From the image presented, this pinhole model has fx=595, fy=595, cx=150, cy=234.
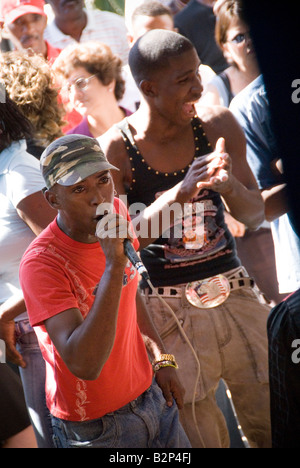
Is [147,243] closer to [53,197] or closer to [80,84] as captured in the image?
[53,197]

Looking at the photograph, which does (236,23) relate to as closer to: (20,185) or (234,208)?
(234,208)

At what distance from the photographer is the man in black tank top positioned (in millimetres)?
2346

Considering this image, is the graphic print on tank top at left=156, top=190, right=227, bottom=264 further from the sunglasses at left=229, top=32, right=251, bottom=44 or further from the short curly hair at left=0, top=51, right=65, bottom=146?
the sunglasses at left=229, top=32, right=251, bottom=44

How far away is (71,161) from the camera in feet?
5.59

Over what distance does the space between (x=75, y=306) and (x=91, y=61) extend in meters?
1.82

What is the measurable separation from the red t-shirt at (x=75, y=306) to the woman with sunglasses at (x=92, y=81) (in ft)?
4.60

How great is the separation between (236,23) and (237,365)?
151 cm

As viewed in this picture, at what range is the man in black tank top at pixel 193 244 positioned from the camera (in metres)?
2.35

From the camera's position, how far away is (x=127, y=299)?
187 cm
